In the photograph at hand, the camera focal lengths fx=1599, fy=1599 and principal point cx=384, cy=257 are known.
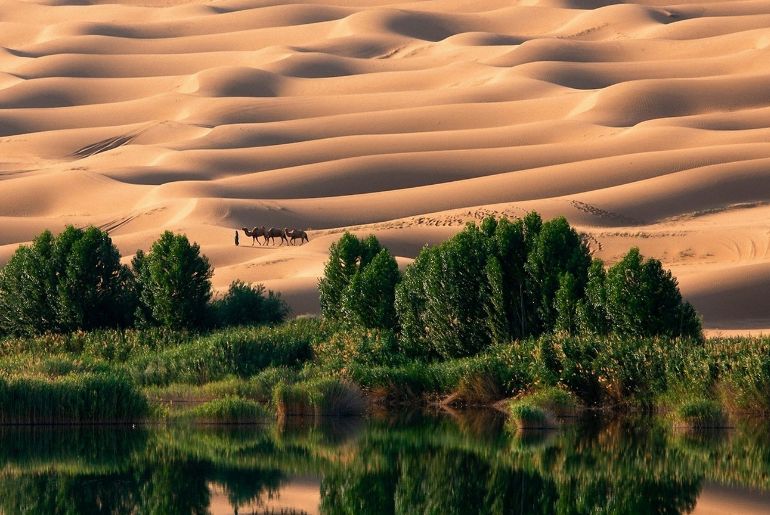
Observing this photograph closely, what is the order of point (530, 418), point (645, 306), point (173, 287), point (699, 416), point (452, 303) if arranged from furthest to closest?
point (173, 287) < point (452, 303) < point (645, 306) < point (530, 418) < point (699, 416)

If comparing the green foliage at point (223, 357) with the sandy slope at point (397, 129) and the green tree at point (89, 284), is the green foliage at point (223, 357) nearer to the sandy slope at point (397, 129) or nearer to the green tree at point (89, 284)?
the green tree at point (89, 284)

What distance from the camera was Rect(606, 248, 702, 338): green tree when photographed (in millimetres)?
32719

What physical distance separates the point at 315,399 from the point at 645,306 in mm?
7145

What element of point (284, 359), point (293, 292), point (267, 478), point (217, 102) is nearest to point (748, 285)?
point (293, 292)

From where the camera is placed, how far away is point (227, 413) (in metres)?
29.9

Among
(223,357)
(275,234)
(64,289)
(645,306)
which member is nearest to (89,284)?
(64,289)

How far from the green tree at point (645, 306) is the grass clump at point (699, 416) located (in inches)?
144

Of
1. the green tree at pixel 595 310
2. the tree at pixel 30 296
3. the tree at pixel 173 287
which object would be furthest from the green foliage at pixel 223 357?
the green tree at pixel 595 310

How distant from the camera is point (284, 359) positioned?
35844mm

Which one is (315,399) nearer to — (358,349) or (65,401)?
(358,349)

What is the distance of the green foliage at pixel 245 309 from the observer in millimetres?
41406

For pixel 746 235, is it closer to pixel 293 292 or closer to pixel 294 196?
pixel 293 292

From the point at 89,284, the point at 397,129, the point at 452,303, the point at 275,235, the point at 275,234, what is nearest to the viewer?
the point at 452,303

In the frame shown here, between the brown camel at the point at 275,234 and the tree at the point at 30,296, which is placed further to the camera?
the brown camel at the point at 275,234
